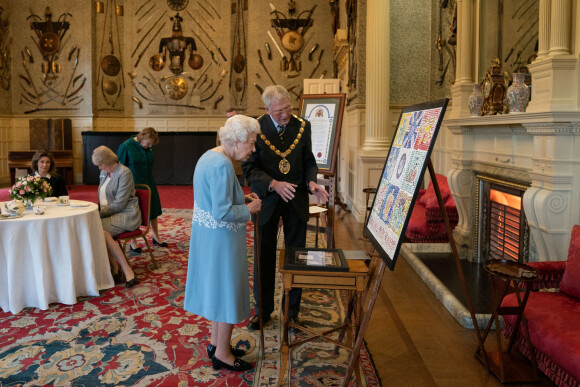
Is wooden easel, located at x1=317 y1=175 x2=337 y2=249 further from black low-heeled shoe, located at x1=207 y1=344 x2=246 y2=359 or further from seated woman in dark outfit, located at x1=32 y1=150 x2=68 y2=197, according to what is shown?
seated woman in dark outfit, located at x1=32 y1=150 x2=68 y2=197

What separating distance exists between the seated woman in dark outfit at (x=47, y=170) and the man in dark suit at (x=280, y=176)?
2914 mm

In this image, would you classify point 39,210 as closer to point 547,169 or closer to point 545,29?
point 547,169

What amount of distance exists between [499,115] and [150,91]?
446 inches

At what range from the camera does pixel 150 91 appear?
45.3 feet

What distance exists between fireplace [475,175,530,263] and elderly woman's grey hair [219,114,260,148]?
2.40m

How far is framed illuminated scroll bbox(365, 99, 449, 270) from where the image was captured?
224 centimetres

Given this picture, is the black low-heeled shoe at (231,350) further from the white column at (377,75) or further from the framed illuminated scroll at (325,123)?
the white column at (377,75)

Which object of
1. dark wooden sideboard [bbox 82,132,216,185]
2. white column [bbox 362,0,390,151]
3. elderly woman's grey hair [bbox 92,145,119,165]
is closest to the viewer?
elderly woman's grey hair [bbox 92,145,119,165]

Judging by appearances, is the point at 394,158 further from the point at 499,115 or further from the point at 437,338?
the point at 499,115

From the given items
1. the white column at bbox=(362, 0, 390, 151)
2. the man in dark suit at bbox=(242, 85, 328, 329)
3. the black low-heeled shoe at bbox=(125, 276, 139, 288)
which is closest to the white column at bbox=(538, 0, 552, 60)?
the man in dark suit at bbox=(242, 85, 328, 329)

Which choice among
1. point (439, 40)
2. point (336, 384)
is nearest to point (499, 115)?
point (336, 384)

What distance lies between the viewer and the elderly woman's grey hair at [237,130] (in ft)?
8.71

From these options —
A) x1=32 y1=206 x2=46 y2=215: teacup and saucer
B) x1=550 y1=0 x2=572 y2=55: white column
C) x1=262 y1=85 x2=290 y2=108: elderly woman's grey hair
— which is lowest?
x1=32 y1=206 x2=46 y2=215: teacup and saucer

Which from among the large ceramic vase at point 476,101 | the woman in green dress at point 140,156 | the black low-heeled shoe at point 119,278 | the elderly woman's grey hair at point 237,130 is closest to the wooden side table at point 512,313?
the elderly woman's grey hair at point 237,130
